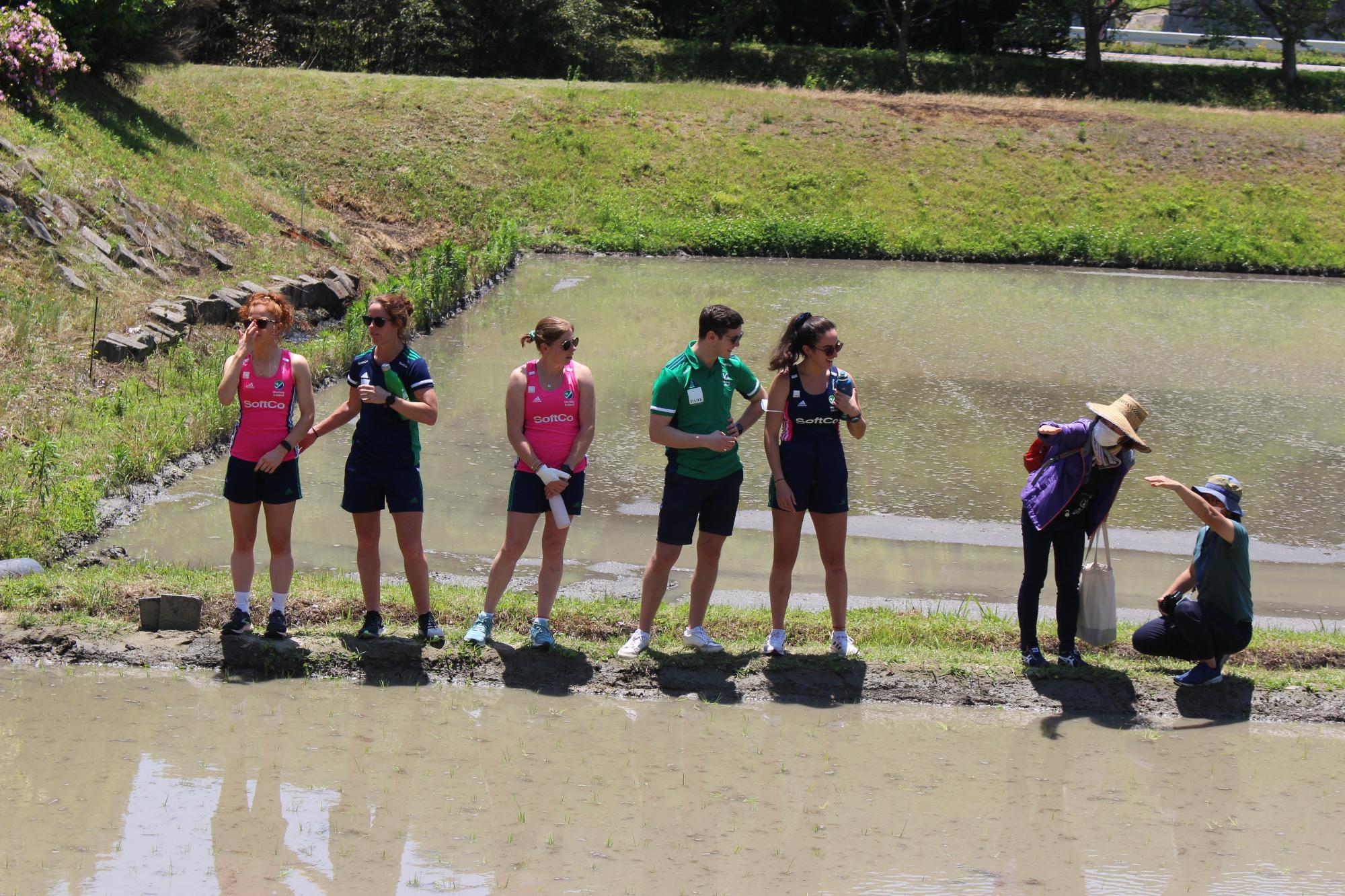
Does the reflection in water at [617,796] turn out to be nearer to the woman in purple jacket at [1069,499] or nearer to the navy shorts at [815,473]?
the woman in purple jacket at [1069,499]

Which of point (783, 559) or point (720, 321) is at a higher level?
point (720, 321)

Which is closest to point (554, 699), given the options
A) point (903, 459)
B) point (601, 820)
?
point (601, 820)

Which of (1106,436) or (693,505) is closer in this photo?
(1106,436)

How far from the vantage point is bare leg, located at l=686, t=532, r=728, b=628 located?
7234 mm

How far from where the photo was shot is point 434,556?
30.8ft

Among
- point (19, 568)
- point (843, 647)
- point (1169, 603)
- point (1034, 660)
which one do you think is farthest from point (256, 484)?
point (1169, 603)

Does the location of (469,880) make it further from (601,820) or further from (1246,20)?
(1246,20)

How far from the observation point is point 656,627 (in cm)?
771

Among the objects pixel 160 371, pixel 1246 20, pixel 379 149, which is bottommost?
pixel 160 371

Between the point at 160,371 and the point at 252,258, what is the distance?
20.1 feet

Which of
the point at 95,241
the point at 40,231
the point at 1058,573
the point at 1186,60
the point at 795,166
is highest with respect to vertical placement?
the point at 1186,60

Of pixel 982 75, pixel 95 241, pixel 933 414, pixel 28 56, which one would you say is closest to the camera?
pixel 933 414

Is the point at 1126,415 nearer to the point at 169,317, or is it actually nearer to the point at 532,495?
the point at 532,495

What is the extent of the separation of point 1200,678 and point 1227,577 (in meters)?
0.55
